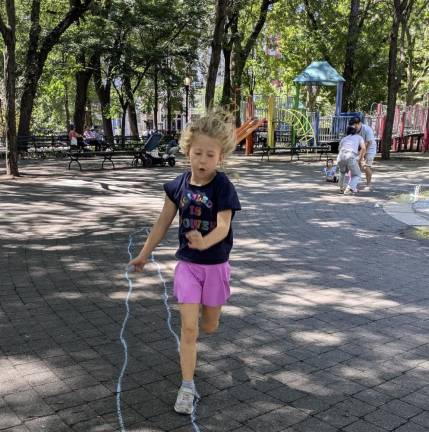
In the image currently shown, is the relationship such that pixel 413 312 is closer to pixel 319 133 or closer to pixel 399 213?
pixel 399 213

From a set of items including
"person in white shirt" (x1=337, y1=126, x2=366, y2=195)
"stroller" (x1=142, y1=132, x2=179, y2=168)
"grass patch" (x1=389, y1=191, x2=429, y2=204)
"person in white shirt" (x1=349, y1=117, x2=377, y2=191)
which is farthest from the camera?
"stroller" (x1=142, y1=132, x2=179, y2=168)

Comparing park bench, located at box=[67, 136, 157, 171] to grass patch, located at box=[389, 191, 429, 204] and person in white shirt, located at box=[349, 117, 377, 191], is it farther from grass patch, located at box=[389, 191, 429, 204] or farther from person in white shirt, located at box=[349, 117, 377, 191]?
grass patch, located at box=[389, 191, 429, 204]

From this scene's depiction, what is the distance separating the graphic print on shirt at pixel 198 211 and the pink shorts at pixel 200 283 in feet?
0.73

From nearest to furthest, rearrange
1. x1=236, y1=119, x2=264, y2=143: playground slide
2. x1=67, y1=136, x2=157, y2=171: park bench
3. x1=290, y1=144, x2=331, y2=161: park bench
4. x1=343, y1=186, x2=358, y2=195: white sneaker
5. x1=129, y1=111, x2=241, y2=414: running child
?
x1=129, y1=111, x2=241, y2=414: running child → x1=236, y1=119, x2=264, y2=143: playground slide → x1=343, y1=186, x2=358, y2=195: white sneaker → x1=67, y1=136, x2=157, y2=171: park bench → x1=290, y1=144, x2=331, y2=161: park bench

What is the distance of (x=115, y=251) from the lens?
6789mm

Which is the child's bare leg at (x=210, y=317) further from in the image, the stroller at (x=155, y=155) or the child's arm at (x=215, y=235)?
the stroller at (x=155, y=155)

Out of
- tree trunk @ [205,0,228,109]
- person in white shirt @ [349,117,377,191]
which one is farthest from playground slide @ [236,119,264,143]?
tree trunk @ [205,0,228,109]

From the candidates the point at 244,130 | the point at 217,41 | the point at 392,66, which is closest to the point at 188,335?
A: the point at 244,130

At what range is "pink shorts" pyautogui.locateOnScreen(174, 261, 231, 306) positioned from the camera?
297 centimetres

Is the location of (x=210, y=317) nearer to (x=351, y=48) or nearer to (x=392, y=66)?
(x=392, y=66)

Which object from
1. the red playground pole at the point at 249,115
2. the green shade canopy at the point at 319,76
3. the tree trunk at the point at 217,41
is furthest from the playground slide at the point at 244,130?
the green shade canopy at the point at 319,76

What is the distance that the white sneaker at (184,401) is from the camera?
3020mm

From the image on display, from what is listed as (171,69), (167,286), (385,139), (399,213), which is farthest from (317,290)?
(171,69)

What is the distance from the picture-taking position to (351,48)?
25266 mm
